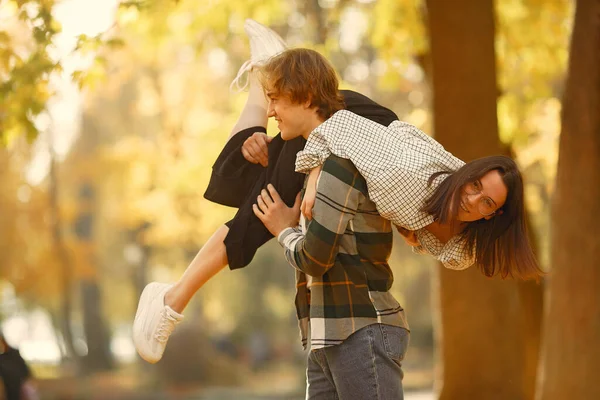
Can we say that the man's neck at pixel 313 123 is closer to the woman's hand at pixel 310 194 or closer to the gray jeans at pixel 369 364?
the woman's hand at pixel 310 194

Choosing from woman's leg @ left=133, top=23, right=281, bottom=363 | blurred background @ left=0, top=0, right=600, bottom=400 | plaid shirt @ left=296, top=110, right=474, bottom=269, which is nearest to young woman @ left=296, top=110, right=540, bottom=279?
plaid shirt @ left=296, top=110, right=474, bottom=269

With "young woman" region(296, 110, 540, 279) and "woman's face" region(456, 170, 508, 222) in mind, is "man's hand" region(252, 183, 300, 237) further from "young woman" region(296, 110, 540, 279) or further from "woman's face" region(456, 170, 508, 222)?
"woman's face" region(456, 170, 508, 222)

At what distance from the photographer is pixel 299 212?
3.40 meters

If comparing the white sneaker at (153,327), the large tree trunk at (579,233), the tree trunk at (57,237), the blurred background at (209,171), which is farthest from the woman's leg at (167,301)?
the tree trunk at (57,237)

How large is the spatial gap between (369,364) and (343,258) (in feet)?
1.26

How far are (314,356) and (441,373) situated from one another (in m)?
4.83

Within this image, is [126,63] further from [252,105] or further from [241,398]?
[252,105]

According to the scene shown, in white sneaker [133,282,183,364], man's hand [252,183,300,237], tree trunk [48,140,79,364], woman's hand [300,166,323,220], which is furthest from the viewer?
tree trunk [48,140,79,364]

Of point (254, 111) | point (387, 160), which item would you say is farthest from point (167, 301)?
point (387, 160)

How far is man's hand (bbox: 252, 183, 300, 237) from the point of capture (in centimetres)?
336

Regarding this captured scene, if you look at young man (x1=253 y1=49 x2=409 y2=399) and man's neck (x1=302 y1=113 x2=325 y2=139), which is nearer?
young man (x1=253 y1=49 x2=409 y2=399)

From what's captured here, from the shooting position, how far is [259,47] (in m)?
4.10

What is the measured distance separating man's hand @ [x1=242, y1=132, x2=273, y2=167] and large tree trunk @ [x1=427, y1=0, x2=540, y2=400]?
4.02 m

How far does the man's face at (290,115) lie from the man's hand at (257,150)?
486 millimetres
